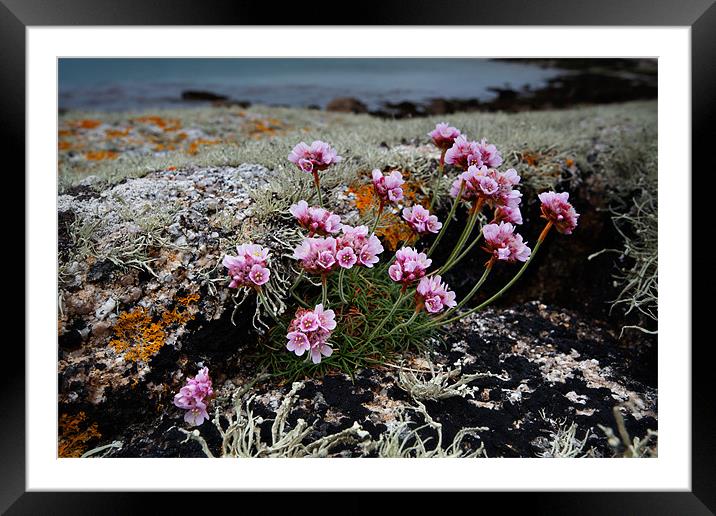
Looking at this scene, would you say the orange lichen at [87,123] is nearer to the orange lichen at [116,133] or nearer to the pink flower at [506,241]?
the orange lichen at [116,133]

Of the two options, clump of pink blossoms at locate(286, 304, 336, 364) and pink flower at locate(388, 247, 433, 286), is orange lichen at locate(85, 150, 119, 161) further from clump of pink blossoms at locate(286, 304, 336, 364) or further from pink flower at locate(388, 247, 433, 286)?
pink flower at locate(388, 247, 433, 286)

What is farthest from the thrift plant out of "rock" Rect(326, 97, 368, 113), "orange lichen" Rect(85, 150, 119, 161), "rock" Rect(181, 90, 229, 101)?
"rock" Rect(181, 90, 229, 101)

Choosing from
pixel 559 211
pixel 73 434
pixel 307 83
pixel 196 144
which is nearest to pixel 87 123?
pixel 196 144

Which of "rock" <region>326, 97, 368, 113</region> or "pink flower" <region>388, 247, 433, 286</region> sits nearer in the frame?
"pink flower" <region>388, 247, 433, 286</region>

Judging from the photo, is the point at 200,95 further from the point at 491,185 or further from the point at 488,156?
the point at 491,185

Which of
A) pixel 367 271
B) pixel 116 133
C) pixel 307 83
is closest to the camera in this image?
pixel 367 271

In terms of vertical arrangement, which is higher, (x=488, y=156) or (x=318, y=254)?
(x=488, y=156)
